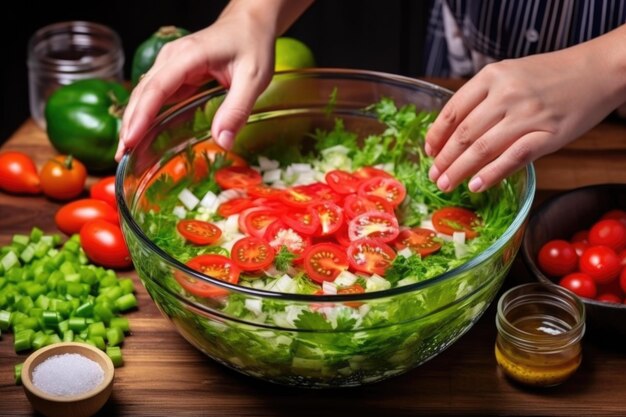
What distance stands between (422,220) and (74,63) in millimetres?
1158

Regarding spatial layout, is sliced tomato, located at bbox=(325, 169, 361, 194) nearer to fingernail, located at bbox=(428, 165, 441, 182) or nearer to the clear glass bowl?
fingernail, located at bbox=(428, 165, 441, 182)

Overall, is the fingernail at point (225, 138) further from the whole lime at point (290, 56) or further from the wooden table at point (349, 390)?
the whole lime at point (290, 56)

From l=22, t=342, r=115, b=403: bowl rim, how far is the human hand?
0.65 m

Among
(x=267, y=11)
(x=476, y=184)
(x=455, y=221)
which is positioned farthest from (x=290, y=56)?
(x=476, y=184)

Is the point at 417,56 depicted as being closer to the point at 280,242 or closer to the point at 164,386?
the point at 280,242

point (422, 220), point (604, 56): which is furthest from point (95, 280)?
point (604, 56)

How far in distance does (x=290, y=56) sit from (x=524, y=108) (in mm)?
740

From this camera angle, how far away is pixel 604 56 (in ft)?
5.48

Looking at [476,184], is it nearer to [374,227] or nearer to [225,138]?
[374,227]

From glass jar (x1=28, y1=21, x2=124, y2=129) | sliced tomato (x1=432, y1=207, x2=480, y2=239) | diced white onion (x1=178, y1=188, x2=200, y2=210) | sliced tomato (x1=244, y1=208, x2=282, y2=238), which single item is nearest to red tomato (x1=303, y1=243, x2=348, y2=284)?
sliced tomato (x1=244, y1=208, x2=282, y2=238)

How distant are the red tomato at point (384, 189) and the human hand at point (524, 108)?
20 centimetres

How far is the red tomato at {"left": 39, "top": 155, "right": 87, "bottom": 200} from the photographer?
6.88 feet

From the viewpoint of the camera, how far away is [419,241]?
1778 millimetres

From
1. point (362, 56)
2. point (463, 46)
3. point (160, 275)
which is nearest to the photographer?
point (160, 275)
